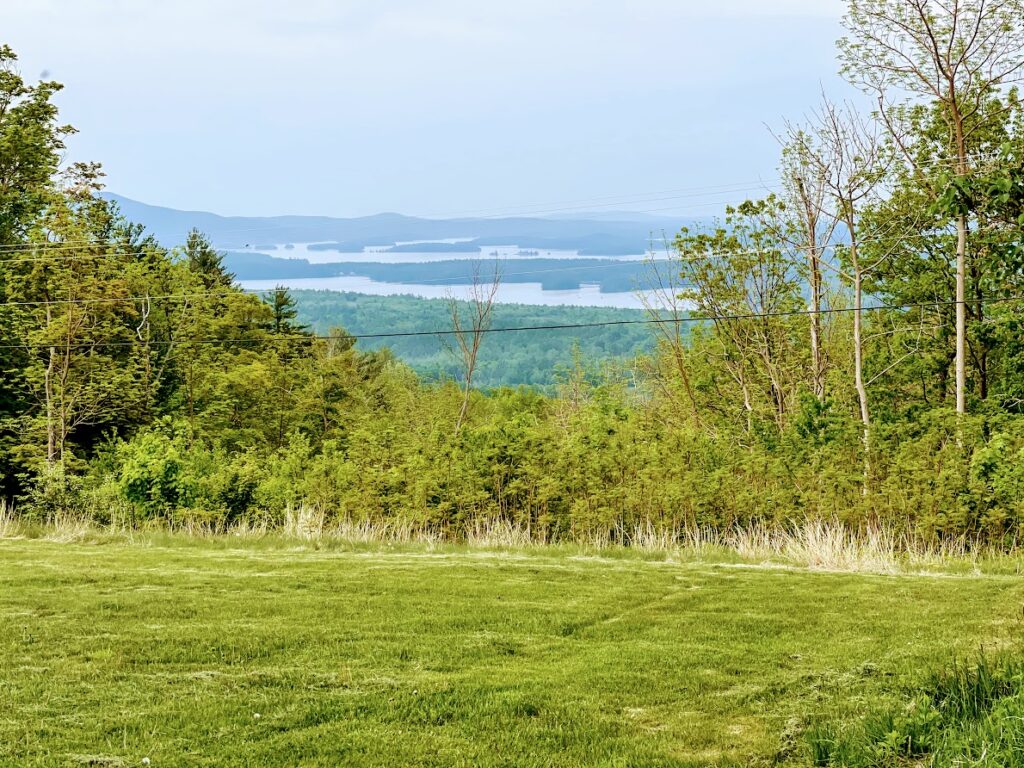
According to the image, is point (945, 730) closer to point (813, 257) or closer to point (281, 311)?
point (813, 257)

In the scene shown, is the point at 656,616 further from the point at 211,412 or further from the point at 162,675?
the point at 211,412

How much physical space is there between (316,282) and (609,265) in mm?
32712

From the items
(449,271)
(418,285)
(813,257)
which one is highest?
(449,271)

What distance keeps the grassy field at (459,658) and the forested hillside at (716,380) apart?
253 cm

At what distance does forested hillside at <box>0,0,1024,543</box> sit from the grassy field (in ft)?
8.30

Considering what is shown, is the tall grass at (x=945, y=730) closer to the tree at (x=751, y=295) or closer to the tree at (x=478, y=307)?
the tree at (x=751, y=295)

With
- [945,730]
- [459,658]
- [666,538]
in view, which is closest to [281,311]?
[666,538]

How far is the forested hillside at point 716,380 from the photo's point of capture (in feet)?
42.2

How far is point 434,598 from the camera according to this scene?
28.0ft

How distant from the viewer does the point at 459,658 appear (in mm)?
6371

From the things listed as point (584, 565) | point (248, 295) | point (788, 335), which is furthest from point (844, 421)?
point (248, 295)

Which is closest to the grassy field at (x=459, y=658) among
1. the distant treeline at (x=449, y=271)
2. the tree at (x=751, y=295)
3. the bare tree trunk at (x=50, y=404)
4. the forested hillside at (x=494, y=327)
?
the tree at (x=751, y=295)

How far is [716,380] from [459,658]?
16.7 m

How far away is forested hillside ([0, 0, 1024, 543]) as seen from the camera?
1286cm
